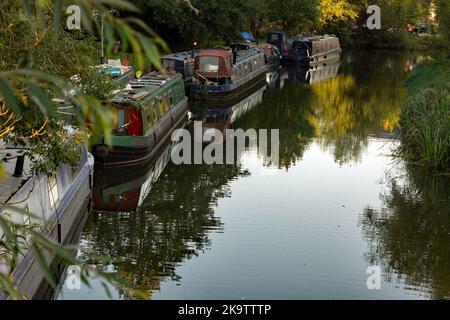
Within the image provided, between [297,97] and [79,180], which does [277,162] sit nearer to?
[79,180]

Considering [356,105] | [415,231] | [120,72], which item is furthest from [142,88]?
[356,105]

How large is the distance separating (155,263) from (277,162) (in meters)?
8.09

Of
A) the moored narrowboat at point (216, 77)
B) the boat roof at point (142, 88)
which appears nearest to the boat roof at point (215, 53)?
the moored narrowboat at point (216, 77)

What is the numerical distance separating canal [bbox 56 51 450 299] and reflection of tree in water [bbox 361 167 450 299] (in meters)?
0.02

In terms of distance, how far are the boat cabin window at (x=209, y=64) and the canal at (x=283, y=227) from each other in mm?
7627

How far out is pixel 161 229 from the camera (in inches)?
509

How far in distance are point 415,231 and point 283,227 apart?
228cm

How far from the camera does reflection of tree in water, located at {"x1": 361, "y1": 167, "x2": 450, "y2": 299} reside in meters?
11.2

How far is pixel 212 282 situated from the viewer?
10.4m

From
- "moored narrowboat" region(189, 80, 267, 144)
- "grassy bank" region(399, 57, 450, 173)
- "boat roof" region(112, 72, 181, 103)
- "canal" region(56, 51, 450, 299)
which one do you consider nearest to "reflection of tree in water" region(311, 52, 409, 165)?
"canal" region(56, 51, 450, 299)

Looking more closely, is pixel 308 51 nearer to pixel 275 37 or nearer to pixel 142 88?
pixel 275 37

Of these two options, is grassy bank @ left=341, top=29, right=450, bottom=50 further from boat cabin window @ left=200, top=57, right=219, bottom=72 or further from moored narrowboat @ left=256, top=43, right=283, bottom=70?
boat cabin window @ left=200, top=57, right=219, bottom=72
